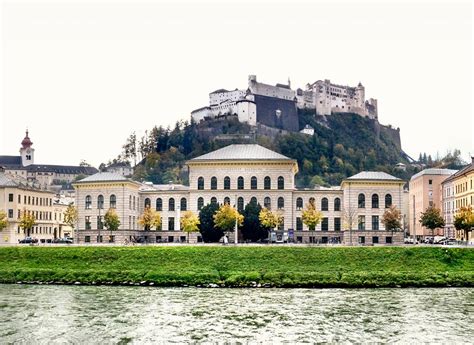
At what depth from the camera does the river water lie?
30.3 metres

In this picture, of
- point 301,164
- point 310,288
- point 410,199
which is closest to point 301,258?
point 310,288

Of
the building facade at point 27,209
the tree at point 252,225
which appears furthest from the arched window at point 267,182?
the building facade at point 27,209

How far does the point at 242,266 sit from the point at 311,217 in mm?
22744

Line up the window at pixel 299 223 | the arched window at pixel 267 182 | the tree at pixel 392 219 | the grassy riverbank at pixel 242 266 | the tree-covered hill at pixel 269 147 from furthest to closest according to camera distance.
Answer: the tree-covered hill at pixel 269 147 → the window at pixel 299 223 → the arched window at pixel 267 182 → the tree at pixel 392 219 → the grassy riverbank at pixel 242 266

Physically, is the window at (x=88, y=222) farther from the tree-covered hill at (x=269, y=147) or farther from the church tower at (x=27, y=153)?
the church tower at (x=27, y=153)

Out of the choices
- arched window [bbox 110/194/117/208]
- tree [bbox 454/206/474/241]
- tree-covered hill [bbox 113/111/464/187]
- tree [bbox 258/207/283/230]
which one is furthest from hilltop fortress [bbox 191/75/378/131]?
tree [bbox 454/206/474/241]

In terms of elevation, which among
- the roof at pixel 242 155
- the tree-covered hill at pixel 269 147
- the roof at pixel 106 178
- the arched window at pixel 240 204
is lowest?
the arched window at pixel 240 204

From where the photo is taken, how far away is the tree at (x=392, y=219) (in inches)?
3041

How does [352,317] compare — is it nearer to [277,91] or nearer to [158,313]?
[158,313]

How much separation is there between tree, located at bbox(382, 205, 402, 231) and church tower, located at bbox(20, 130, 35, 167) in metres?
125

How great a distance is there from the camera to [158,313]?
36.3 metres

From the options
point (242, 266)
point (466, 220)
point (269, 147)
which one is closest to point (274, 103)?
point (269, 147)

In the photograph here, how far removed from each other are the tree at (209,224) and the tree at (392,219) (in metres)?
18.3

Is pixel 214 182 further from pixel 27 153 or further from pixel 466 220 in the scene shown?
pixel 27 153
